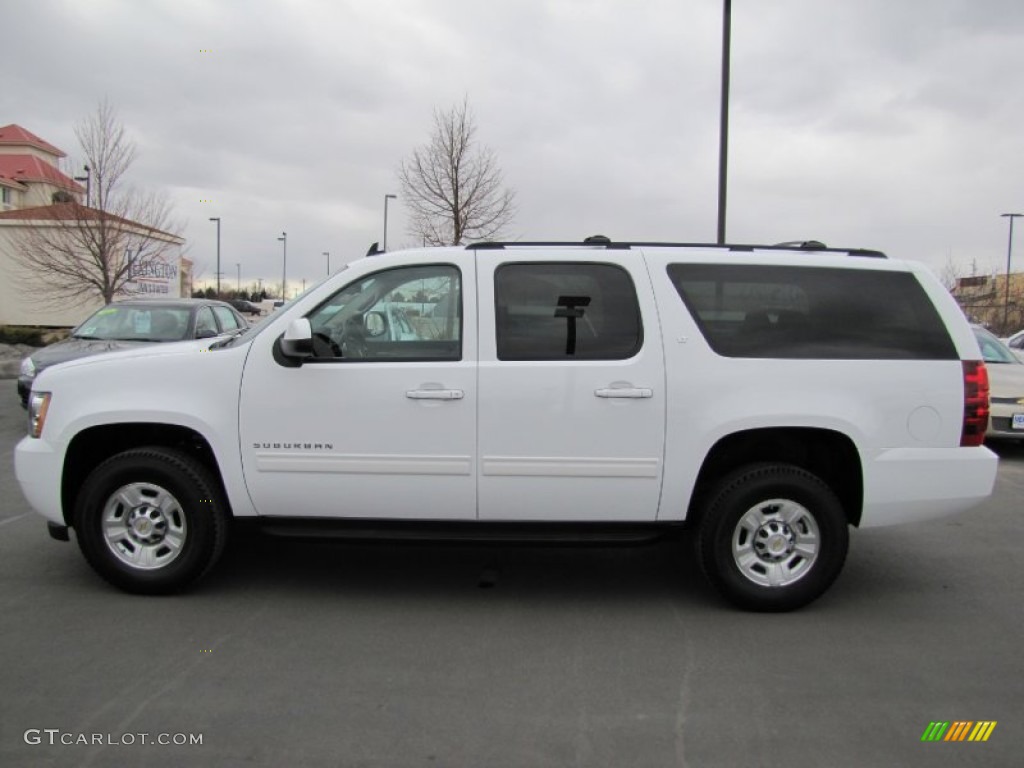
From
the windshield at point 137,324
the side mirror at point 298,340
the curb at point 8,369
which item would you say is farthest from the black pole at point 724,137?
the curb at point 8,369

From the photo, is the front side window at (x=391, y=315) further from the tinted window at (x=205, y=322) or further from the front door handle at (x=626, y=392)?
the tinted window at (x=205, y=322)

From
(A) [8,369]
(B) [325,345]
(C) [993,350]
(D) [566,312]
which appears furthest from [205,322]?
(C) [993,350]

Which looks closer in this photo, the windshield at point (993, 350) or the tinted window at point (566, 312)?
the tinted window at point (566, 312)

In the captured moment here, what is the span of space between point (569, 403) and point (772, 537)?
138 cm

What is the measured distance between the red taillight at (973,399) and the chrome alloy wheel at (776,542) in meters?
1.00

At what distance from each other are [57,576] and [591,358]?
11.6 feet

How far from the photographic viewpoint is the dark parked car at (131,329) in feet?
31.8

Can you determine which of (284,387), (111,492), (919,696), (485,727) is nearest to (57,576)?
(111,492)

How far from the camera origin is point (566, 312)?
4.43 m

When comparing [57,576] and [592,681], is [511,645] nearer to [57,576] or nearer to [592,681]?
[592,681]

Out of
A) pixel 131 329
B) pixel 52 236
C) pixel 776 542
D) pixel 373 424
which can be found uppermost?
pixel 52 236

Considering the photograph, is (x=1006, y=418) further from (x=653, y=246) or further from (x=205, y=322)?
(x=205, y=322)

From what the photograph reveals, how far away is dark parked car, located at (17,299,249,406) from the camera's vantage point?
31.8 feet

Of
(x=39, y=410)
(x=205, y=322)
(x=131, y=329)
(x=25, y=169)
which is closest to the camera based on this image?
(x=39, y=410)
